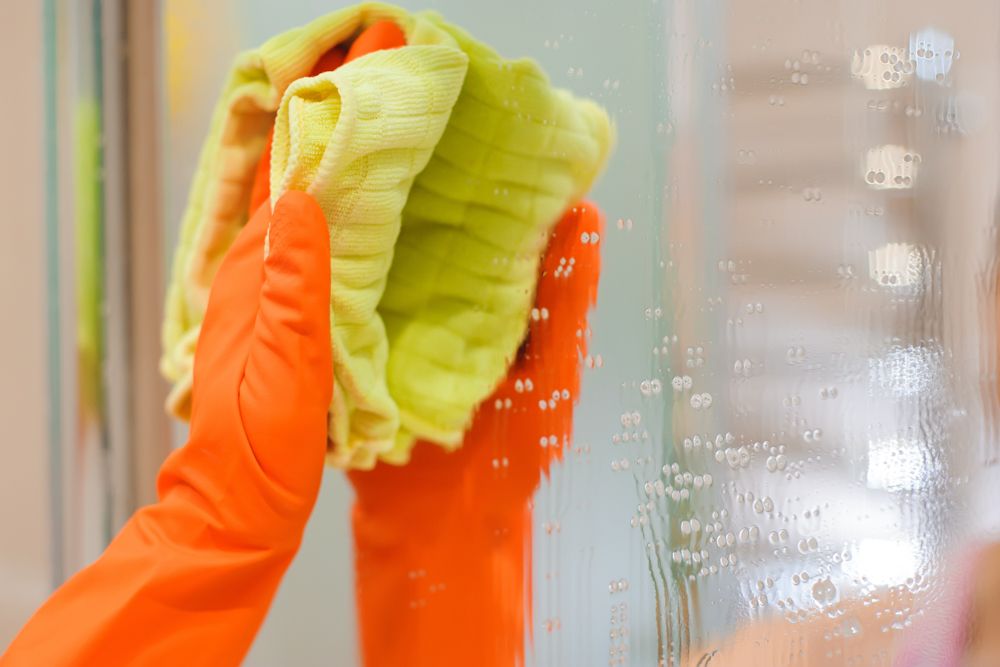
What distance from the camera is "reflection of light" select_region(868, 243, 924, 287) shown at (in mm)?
600

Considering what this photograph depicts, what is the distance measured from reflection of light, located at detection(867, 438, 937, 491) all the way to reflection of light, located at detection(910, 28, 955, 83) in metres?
0.24

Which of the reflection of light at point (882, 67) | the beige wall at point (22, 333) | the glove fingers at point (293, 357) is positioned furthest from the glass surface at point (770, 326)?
the beige wall at point (22, 333)

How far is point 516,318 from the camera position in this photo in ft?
1.92

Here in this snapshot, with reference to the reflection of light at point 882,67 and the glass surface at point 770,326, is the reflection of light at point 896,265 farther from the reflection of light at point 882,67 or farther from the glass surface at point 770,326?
the reflection of light at point 882,67

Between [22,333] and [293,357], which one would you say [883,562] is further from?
[22,333]

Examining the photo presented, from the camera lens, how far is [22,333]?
94 centimetres

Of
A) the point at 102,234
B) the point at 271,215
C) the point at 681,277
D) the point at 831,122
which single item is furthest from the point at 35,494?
the point at 831,122

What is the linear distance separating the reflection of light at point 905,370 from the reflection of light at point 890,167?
4.1 inches

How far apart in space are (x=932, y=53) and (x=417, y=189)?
34 centimetres

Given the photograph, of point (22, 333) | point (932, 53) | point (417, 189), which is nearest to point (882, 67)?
point (932, 53)

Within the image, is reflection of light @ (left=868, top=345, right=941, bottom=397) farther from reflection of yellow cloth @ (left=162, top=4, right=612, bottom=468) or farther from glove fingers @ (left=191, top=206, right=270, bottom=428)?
glove fingers @ (left=191, top=206, right=270, bottom=428)

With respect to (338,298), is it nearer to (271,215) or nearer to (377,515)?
(271,215)

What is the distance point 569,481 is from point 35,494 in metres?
0.63

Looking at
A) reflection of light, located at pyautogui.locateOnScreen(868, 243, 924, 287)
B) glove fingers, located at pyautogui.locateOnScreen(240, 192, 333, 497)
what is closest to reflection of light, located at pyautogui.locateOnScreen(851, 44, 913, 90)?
reflection of light, located at pyautogui.locateOnScreen(868, 243, 924, 287)
